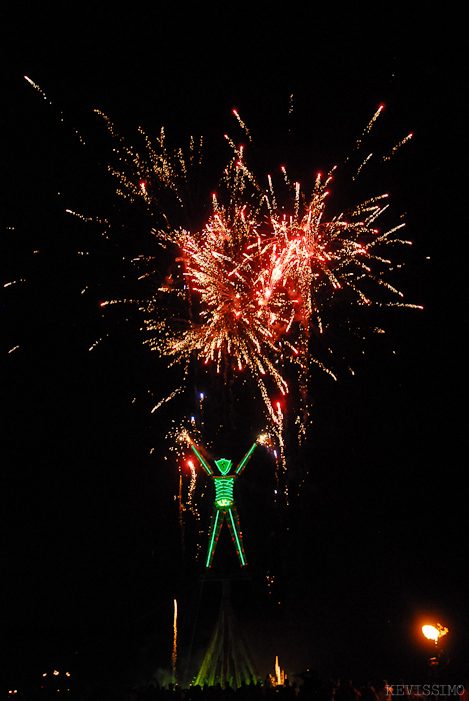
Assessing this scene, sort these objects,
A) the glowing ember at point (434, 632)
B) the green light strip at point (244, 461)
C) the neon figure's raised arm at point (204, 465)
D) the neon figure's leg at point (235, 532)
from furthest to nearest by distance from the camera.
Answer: the green light strip at point (244, 461) → the neon figure's raised arm at point (204, 465) → the neon figure's leg at point (235, 532) → the glowing ember at point (434, 632)

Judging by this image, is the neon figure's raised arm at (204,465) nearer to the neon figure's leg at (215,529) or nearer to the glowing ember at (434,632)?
the neon figure's leg at (215,529)

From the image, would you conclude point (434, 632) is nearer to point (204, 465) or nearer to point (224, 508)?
point (224, 508)

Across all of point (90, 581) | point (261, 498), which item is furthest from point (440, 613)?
point (90, 581)

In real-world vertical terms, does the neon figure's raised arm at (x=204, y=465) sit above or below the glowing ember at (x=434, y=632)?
above

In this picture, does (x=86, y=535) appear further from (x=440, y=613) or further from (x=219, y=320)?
(x=440, y=613)

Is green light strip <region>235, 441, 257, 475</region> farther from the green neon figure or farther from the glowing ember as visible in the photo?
the glowing ember

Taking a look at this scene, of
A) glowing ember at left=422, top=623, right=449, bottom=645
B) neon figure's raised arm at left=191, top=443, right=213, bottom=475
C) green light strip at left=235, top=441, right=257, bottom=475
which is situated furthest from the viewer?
green light strip at left=235, top=441, right=257, bottom=475

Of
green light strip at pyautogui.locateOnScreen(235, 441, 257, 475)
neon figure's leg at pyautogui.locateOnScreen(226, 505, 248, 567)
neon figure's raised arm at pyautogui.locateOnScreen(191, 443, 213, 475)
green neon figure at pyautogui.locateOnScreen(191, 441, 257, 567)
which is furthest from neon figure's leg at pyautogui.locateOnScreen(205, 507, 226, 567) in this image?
green light strip at pyautogui.locateOnScreen(235, 441, 257, 475)

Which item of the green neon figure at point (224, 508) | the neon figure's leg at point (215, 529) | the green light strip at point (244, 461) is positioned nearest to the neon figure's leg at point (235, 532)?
the green neon figure at point (224, 508)

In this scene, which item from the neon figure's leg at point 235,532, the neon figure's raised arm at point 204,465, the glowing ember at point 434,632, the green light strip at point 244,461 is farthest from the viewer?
the green light strip at point 244,461

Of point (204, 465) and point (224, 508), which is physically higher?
point (204, 465)

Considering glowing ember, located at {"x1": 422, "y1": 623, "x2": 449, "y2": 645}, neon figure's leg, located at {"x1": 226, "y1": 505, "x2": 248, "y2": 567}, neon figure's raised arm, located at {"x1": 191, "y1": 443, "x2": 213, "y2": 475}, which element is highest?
neon figure's raised arm, located at {"x1": 191, "y1": 443, "x2": 213, "y2": 475}

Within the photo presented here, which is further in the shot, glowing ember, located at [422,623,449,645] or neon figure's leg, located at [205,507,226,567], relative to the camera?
neon figure's leg, located at [205,507,226,567]

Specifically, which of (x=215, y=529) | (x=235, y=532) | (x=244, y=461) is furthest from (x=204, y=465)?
(x=235, y=532)
